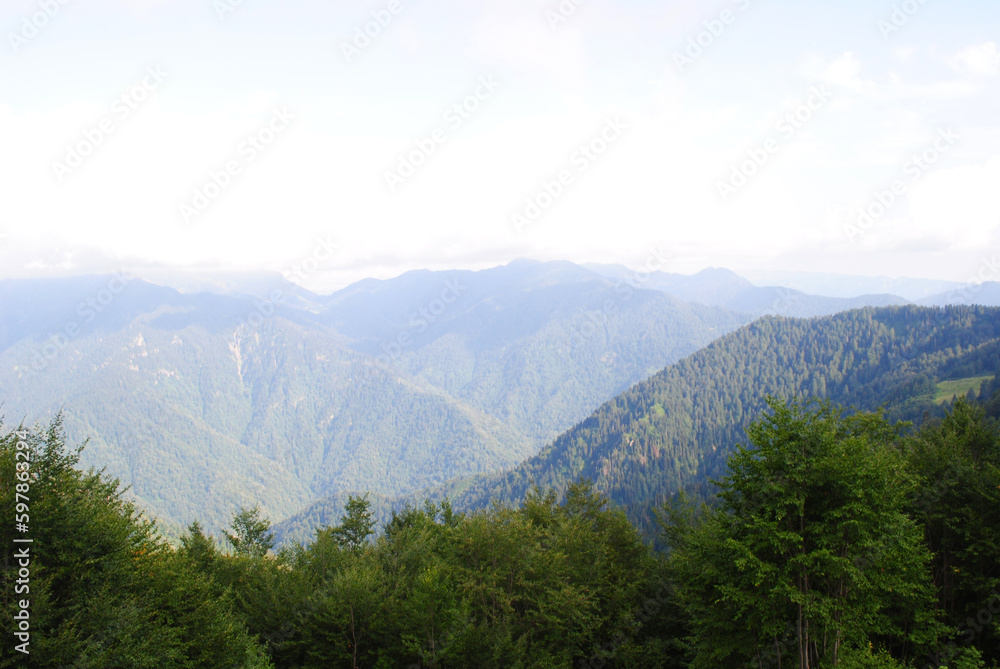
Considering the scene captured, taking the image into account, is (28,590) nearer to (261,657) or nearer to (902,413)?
(261,657)

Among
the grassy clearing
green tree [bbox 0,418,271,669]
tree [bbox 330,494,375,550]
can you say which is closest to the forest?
green tree [bbox 0,418,271,669]

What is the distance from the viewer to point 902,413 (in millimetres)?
169750

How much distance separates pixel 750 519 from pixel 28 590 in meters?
24.1

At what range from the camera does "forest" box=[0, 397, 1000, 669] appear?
17.0 metres

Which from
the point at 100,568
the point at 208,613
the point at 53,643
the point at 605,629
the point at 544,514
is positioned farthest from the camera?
the point at 544,514

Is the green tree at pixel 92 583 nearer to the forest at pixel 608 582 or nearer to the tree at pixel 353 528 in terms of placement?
the forest at pixel 608 582

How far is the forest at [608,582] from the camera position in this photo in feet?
55.7

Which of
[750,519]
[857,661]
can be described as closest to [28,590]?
[750,519]

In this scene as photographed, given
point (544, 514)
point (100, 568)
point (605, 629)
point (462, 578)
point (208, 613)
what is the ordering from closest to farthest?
1. point (100, 568)
2. point (208, 613)
3. point (462, 578)
4. point (605, 629)
5. point (544, 514)

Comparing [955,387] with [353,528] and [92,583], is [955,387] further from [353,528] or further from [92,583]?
[92,583]

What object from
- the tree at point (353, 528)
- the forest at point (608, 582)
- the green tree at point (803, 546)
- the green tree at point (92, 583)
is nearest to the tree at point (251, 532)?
the tree at point (353, 528)

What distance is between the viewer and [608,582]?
1379 inches

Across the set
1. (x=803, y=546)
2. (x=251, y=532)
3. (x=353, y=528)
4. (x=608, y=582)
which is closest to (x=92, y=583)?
(x=803, y=546)

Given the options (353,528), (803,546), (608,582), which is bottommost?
(353,528)
